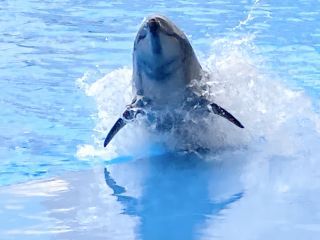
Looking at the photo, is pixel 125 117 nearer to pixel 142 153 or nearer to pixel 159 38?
pixel 142 153

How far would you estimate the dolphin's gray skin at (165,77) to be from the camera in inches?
221

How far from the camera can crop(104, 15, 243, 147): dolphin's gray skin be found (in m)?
5.62

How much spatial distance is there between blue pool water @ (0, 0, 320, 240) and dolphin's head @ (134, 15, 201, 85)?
0.41 m

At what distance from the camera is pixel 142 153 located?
20.1 feet

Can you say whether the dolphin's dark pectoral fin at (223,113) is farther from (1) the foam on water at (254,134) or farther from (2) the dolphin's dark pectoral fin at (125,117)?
(2) the dolphin's dark pectoral fin at (125,117)

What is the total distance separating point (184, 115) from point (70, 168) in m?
0.95

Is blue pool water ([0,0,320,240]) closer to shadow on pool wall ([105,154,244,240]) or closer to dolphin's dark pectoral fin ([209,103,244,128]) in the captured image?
shadow on pool wall ([105,154,244,240])

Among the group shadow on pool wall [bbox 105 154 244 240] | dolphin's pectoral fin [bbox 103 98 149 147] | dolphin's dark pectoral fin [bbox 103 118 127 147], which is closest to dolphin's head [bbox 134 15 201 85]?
dolphin's pectoral fin [bbox 103 98 149 147]

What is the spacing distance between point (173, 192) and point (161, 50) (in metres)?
1.00

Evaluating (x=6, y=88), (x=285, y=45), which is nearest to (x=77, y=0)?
(x=285, y=45)

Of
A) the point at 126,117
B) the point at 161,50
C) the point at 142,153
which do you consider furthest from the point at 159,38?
the point at 142,153

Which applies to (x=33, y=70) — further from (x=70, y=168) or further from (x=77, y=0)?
(x=77, y=0)

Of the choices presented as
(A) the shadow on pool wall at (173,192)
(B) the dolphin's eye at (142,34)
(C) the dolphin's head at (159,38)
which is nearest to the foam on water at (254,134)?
(A) the shadow on pool wall at (173,192)

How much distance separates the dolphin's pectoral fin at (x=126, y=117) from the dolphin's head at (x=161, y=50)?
0.24 metres
